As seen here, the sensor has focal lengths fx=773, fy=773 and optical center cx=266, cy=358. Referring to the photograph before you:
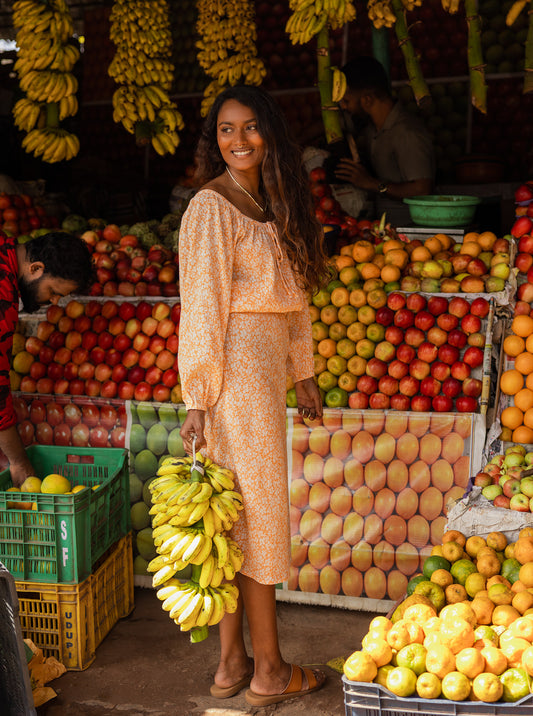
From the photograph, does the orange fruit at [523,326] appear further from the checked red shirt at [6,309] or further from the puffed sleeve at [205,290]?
the checked red shirt at [6,309]

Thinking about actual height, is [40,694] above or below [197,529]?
below

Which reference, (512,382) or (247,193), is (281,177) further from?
(512,382)

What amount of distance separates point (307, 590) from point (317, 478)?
1.76ft

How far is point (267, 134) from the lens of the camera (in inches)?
102

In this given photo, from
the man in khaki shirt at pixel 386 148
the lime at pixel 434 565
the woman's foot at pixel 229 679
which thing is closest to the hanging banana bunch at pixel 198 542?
the woman's foot at pixel 229 679

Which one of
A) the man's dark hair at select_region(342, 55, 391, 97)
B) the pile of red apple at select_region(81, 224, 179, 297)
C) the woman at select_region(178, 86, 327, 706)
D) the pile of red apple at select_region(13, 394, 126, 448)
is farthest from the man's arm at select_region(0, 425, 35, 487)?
the man's dark hair at select_region(342, 55, 391, 97)

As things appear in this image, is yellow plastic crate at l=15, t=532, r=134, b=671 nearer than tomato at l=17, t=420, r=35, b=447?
Yes

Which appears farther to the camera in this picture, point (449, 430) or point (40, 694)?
point (449, 430)

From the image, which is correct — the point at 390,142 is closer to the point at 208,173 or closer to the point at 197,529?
the point at 208,173

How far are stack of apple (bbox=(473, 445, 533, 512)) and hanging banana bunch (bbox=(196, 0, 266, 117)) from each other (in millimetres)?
3322

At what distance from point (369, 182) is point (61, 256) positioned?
7.90 feet

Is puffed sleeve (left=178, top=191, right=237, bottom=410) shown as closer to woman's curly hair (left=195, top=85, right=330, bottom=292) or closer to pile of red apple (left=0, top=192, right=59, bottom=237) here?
woman's curly hair (left=195, top=85, right=330, bottom=292)

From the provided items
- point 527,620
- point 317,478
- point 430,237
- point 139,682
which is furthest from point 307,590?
point 430,237

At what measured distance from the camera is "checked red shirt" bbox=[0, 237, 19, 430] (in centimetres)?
307
